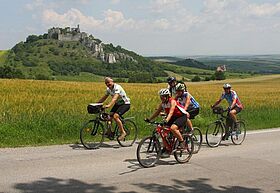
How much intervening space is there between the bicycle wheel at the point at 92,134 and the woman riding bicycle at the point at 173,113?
2.24 m

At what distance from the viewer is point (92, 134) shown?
414 inches

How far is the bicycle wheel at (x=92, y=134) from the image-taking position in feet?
34.1

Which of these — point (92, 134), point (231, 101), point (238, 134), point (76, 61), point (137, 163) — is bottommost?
point (137, 163)

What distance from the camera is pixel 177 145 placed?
353 inches

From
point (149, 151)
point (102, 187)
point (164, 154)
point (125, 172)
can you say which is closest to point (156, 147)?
point (149, 151)

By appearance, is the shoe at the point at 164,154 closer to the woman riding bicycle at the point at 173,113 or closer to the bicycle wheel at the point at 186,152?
the bicycle wheel at the point at 186,152

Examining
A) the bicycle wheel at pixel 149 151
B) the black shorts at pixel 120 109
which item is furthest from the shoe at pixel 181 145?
the black shorts at pixel 120 109

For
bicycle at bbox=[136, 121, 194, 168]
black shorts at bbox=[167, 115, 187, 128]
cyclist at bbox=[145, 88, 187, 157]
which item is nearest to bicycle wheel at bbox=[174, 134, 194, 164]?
bicycle at bbox=[136, 121, 194, 168]

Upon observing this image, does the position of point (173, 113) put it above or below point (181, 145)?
above

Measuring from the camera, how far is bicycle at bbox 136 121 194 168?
8445 mm

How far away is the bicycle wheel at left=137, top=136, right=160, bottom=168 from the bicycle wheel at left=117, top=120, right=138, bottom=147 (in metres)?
2.39

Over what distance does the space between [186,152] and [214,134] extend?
9.32 feet

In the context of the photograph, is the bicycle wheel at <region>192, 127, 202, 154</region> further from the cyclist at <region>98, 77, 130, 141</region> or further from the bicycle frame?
the cyclist at <region>98, 77, 130, 141</region>

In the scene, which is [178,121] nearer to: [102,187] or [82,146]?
[102,187]
